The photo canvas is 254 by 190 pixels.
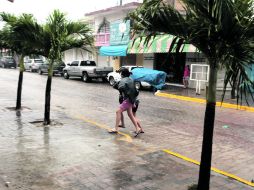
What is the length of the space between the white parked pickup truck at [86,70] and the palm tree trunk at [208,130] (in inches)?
843

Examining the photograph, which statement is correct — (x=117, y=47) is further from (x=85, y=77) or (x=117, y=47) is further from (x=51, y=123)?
(x=51, y=123)

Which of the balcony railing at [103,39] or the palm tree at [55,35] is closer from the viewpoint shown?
the palm tree at [55,35]

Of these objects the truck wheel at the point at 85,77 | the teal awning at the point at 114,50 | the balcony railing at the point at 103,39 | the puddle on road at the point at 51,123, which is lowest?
the puddle on road at the point at 51,123

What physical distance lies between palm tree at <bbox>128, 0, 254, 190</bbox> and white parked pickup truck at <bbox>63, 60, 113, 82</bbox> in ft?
70.0

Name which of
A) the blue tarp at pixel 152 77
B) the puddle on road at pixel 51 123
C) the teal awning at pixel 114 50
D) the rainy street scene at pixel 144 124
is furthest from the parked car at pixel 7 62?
the puddle on road at pixel 51 123

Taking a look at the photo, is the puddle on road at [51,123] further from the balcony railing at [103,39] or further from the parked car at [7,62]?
the parked car at [7,62]

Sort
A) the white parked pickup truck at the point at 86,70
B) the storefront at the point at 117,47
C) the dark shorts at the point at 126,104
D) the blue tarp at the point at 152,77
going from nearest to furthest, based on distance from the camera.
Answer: the dark shorts at the point at 126,104
the blue tarp at the point at 152,77
the white parked pickup truck at the point at 86,70
the storefront at the point at 117,47

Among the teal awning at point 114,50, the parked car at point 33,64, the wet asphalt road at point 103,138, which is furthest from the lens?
the parked car at point 33,64

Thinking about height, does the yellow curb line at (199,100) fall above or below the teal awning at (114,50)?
below

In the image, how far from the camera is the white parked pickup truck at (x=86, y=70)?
2559cm

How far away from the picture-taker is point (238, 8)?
12.6 feet

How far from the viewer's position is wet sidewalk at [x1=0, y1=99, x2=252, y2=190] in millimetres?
4953

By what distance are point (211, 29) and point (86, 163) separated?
318cm

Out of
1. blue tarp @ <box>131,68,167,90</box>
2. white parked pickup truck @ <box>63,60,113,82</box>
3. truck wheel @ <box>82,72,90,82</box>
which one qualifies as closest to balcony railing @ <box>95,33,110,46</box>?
white parked pickup truck @ <box>63,60,113,82</box>
